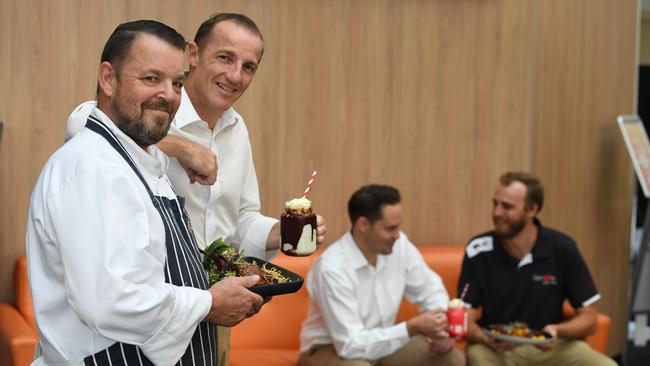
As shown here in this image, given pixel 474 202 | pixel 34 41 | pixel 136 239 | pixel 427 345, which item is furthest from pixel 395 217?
pixel 136 239

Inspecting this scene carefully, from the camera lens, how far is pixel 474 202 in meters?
4.99

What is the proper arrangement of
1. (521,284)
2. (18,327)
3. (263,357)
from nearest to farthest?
(18,327), (263,357), (521,284)

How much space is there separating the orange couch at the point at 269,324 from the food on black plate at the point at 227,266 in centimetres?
142

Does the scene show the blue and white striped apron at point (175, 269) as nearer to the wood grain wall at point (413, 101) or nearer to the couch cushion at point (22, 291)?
the couch cushion at point (22, 291)

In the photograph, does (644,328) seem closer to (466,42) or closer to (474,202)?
(474,202)

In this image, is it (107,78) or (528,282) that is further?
(528,282)

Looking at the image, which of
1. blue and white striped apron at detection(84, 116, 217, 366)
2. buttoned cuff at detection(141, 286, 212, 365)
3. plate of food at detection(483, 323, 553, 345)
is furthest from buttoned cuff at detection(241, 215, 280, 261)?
plate of food at detection(483, 323, 553, 345)

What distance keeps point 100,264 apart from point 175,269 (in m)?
0.24

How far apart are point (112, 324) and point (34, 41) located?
262 cm

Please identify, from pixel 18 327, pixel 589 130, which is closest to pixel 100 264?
pixel 18 327

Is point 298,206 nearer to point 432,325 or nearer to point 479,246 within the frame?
point 432,325

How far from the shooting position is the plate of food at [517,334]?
13.3 ft

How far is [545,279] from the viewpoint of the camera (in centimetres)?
446

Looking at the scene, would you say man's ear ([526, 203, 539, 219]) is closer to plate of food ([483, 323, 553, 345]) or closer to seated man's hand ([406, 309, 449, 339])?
plate of food ([483, 323, 553, 345])
